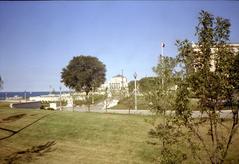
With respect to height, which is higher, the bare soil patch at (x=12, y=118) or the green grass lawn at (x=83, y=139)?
the bare soil patch at (x=12, y=118)

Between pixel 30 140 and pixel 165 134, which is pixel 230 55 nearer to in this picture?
pixel 165 134

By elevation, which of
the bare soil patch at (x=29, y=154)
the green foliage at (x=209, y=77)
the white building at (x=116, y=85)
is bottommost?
the bare soil patch at (x=29, y=154)

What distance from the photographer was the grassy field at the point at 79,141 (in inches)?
732

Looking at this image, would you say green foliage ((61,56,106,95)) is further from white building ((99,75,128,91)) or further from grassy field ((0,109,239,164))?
grassy field ((0,109,239,164))

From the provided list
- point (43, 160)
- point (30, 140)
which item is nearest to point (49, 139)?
point (30, 140)

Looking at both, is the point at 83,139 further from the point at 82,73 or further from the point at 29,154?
the point at 82,73

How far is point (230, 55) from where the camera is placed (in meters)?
7.87

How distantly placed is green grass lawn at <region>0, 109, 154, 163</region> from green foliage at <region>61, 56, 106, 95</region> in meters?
54.8

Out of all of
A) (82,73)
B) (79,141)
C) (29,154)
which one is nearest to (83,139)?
(79,141)

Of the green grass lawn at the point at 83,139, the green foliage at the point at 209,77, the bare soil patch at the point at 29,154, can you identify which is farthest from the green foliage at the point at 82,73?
the green foliage at the point at 209,77

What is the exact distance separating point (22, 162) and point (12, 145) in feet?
16.3

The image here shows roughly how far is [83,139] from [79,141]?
47cm

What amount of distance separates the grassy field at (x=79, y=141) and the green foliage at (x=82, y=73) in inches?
2165

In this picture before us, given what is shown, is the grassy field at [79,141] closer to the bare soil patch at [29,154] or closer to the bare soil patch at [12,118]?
the bare soil patch at [29,154]
